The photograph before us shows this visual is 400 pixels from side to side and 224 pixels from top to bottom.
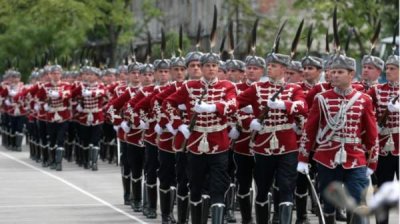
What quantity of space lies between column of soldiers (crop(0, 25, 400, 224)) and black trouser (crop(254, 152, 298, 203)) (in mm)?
10

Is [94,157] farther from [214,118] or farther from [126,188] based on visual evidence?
[214,118]

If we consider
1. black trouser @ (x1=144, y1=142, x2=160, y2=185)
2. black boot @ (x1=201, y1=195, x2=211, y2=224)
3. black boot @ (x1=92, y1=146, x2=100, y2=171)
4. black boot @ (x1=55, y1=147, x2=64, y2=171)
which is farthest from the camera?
black boot @ (x1=92, y1=146, x2=100, y2=171)

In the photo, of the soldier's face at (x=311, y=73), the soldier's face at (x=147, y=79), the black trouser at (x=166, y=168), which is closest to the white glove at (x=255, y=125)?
the black trouser at (x=166, y=168)

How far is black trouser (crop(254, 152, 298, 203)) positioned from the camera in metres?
13.4

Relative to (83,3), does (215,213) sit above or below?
below

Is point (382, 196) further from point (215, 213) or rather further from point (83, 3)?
point (83, 3)

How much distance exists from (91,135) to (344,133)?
46.3 feet

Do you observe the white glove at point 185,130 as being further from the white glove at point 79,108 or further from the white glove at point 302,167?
the white glove at point 79,108

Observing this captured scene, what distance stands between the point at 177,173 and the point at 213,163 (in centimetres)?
129

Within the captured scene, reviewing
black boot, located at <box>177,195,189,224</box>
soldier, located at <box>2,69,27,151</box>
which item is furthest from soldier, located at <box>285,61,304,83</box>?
soldier, located at <box>2,69,27,151</box>

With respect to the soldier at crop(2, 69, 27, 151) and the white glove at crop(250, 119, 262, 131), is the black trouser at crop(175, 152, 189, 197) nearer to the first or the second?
the white glove at crop(250, 119, 262, 131)

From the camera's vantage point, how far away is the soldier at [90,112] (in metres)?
25.8

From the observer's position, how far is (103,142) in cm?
2845

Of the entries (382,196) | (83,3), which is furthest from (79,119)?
(382,196)
